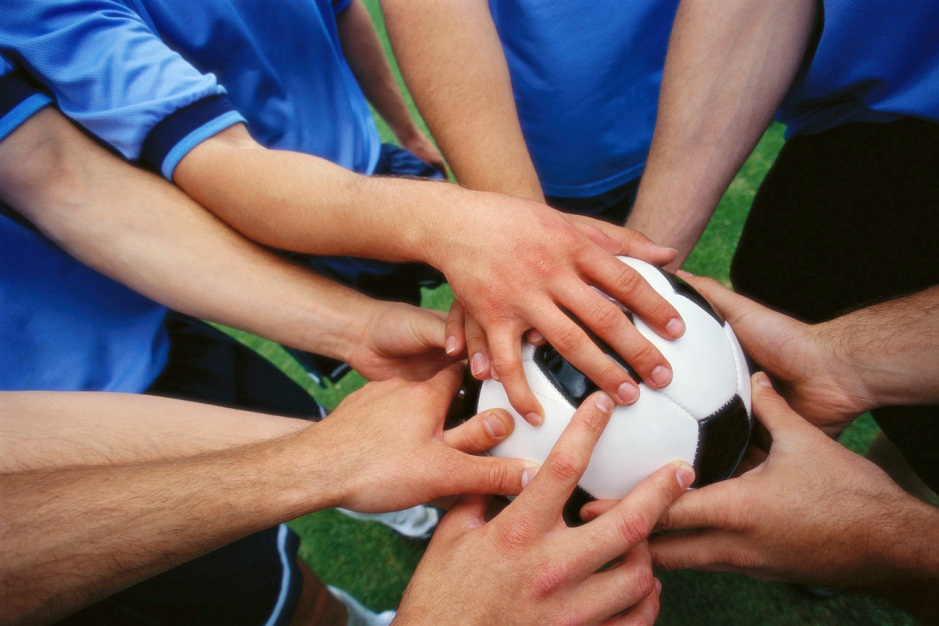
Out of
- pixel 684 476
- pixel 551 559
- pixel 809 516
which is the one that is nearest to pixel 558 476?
pixel 551 559

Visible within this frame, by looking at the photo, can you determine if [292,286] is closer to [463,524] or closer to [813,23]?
[463,524]

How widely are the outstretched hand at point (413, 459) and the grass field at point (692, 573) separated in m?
1.15

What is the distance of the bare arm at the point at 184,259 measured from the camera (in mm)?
1020

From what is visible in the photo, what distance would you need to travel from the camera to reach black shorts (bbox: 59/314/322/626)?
113 cm

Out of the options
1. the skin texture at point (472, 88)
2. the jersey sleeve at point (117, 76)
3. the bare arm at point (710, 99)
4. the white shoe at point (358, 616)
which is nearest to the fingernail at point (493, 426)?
the skin texture at point (472, 88)

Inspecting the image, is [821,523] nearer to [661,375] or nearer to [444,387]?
[661,375]

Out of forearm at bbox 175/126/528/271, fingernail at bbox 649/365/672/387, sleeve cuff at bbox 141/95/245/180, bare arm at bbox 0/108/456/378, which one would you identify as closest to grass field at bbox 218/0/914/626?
bare arm at bbox 0/108/456/378

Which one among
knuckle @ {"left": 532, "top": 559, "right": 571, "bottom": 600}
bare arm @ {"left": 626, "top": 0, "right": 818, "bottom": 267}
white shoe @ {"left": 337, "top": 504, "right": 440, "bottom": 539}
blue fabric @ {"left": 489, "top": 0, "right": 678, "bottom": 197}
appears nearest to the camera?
knuckle @ {"left": 532, "top": 559, "right": 571, "bottom": 600}

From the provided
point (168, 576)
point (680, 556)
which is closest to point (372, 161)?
point (168, 576)

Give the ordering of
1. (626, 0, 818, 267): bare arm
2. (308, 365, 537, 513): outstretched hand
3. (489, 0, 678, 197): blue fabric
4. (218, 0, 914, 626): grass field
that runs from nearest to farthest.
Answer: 1. (308, 365, 537, 513): outstretched hand
2. (626, 0, 818, 267): bare arm
3. (489, 0, 678, 197): blue fabric
4. (218, 0, 914, 626): grass field

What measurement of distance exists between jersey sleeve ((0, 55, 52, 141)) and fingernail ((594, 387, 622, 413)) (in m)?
1.21

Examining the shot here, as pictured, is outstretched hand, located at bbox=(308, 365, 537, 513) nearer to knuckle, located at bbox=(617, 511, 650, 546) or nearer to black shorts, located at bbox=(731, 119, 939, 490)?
knuckle, located at bbox=(617, 511, 650, 546)

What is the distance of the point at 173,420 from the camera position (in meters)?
1.05

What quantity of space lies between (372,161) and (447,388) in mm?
877
